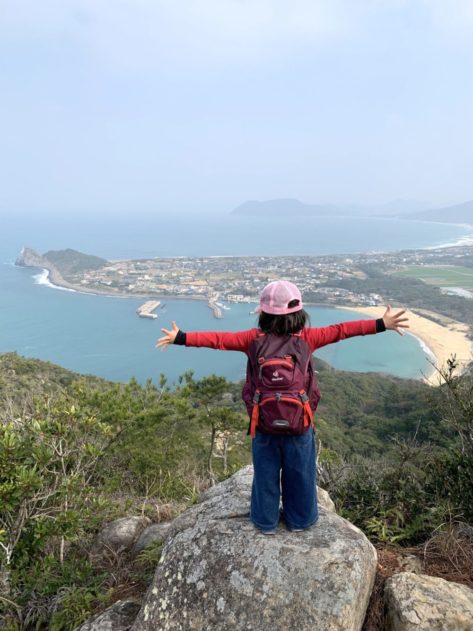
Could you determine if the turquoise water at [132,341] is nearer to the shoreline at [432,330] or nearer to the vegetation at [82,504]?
the shoreline at [432,330]

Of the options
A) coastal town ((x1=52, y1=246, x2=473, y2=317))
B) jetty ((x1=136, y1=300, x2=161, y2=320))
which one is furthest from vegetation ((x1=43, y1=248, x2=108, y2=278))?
jetty ((x1=136, y1=300, x2=161, y2=320))

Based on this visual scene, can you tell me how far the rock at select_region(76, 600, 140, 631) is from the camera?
8.07 feet

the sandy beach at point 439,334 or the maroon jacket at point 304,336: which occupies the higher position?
the maroon jacket at point 304,336

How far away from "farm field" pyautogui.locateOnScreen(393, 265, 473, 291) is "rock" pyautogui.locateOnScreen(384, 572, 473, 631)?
71.3 metres

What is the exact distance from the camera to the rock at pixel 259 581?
2.15m

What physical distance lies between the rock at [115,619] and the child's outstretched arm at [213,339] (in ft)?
5.50

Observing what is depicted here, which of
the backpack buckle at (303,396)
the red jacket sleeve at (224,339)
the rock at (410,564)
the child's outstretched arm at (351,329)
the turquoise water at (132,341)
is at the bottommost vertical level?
the turquoise water at (132,341)

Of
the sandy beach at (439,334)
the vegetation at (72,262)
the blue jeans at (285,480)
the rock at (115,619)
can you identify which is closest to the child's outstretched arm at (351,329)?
the blue jeans at (285,480)

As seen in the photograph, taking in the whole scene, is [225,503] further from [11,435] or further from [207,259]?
[207,259]

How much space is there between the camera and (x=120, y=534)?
3.65 metres

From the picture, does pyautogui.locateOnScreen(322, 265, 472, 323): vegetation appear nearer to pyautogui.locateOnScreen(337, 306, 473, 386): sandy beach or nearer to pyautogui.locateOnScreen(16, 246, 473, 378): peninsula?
pyautogui.locateOnScreen(16, 246, 473, 378): peninsula

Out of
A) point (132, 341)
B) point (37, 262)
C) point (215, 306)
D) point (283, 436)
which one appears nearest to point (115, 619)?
point (283, 436)

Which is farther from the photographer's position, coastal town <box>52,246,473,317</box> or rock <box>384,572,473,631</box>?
coastal town <box>52,246,473,317</box>

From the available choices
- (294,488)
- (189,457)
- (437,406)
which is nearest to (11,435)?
(294,488)
